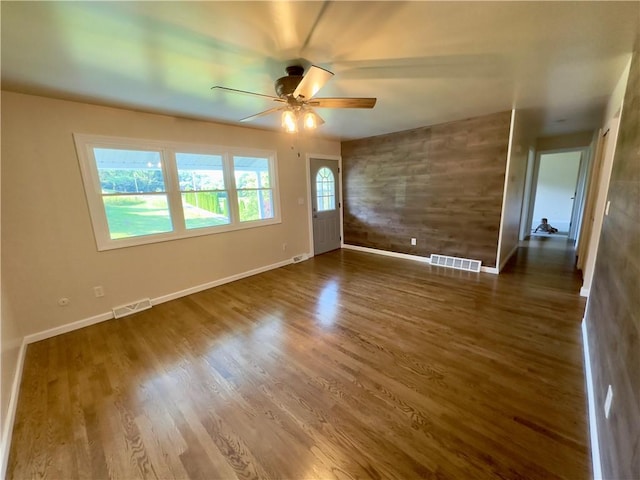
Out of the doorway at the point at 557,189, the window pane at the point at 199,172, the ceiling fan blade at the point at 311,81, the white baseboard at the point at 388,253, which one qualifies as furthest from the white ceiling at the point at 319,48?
the doorway at the point at 557,189

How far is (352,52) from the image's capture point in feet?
6.19

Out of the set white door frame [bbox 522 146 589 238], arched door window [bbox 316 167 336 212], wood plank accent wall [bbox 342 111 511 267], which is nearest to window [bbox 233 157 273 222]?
arched door window [bbox 316 167 336 212]

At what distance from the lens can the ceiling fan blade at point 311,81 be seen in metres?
1.65

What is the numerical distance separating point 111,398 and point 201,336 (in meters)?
0.84

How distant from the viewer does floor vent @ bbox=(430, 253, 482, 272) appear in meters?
→ 4.21

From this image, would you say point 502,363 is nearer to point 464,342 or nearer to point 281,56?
point 464,342

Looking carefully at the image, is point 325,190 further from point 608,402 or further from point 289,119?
point 608,402

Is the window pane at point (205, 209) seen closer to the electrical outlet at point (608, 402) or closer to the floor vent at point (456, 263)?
the floor vent at point (456, 263)

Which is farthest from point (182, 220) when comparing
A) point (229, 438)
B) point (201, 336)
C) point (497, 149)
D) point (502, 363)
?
point (497, 149)

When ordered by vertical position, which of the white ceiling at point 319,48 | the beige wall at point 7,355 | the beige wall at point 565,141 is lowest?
the beige wall at point 7,355

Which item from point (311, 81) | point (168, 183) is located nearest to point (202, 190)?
point (168, 183)

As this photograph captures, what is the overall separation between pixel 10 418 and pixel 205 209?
2.71 meters

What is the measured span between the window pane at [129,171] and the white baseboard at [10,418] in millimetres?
1803

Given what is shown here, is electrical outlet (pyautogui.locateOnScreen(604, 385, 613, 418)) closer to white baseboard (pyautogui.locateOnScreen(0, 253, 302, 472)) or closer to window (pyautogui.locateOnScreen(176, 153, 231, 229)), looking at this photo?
white baseboard (pyautogui.locateOnScreen(0, 253, 302, 472))
